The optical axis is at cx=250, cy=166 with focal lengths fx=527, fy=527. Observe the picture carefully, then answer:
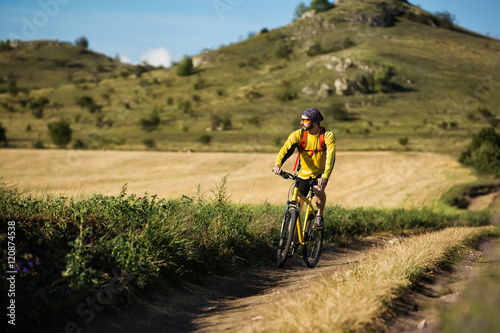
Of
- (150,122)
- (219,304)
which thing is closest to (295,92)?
(150,122)

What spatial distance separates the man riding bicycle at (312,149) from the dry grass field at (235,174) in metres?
25.5

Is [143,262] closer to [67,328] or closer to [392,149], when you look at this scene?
[67,328]

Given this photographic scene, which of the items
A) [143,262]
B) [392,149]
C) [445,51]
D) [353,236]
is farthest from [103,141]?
[445,51]

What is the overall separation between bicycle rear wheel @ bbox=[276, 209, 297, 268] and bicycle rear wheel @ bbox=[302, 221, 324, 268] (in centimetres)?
37

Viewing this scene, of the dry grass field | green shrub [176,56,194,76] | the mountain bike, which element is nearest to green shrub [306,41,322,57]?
green shrub [176,56,194,76]

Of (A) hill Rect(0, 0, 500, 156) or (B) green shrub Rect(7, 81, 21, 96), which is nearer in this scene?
(A) hill Rect(0, 0, 500, 156)

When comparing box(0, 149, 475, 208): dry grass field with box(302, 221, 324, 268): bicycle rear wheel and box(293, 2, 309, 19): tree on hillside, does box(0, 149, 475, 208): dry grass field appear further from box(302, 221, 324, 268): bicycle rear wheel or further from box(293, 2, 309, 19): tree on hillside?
box(293, 2, 309, 19): tree on hillside

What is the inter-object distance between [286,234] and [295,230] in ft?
0.91

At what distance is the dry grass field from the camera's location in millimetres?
37812

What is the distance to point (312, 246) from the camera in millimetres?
9977

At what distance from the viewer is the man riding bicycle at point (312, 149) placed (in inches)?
346

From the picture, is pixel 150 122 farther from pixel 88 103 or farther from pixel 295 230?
pixel 295 230

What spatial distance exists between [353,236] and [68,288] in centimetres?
1053

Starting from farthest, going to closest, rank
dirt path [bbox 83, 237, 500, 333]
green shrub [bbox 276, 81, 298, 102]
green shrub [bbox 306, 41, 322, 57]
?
1. green shrub [bbox 306, 41, 322, 57]
2. green shrub [bbox 276, 81, 298, 102]
3. dirt path [bbox 83, 237, 500, 333]
